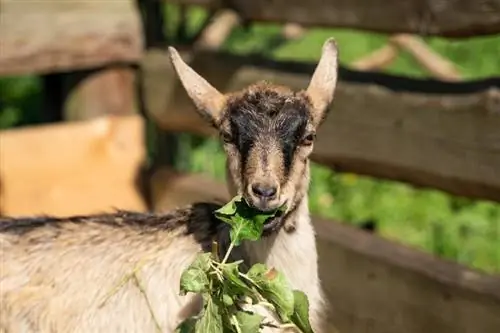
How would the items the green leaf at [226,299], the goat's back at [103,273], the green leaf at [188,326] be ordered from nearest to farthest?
the green leaf at [226,299] < the green leaf at [188,326] < the goat's back at [103,273]

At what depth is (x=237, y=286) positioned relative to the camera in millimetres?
3996

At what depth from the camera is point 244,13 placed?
6508 millimetres

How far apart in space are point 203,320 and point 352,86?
215 cm

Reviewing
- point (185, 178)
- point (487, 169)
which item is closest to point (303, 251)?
point (487, 169)

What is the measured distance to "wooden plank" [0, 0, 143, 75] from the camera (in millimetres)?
6980

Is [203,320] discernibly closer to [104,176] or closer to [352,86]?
[352,86]

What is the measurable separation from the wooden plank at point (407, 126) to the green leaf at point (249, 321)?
56.9 inches

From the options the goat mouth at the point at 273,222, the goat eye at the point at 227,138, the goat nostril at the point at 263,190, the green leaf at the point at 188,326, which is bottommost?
the green leaf at the point at 188,326

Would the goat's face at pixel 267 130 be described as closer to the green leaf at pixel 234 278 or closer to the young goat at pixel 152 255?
the young goat at pixel 152 255

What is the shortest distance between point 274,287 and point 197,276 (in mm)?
259

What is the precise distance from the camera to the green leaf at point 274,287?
3953 mm

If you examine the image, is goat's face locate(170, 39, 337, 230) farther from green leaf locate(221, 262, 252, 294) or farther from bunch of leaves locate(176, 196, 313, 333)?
green leaf locate(221, 262, 252, 294)

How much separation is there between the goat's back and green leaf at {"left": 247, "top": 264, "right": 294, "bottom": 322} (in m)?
0.43

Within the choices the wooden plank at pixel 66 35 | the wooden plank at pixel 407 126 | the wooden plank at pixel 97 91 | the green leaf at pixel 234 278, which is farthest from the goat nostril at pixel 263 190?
the wooden plank at pixel 97 91
